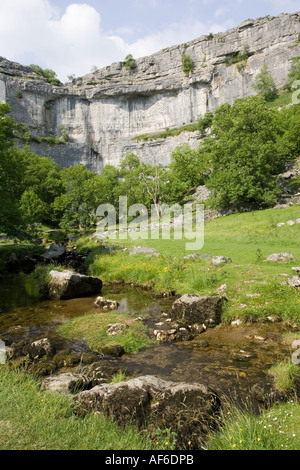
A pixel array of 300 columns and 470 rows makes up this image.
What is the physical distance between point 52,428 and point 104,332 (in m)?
6.69

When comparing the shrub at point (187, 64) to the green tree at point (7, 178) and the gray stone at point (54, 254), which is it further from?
the gray stone at point (54, 254)

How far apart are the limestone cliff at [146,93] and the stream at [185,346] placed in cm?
8752

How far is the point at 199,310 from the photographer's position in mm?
12336

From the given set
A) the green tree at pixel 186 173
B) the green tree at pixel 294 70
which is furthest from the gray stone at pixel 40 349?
the green tree at pixel 294 70

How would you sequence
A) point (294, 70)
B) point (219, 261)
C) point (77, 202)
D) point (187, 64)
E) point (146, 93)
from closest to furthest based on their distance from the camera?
1. point (219, 261)
2. point (77, 202)
3. point (294, 70)
4. point (187, 64)
5. point (146, 93)

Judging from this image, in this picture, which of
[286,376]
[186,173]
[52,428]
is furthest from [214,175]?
[52,428]

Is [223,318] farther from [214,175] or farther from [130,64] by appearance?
[130,64]

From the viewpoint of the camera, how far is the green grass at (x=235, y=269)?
12211 millimetres

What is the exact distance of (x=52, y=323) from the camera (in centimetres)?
1316

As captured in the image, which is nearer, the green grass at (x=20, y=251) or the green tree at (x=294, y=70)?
the green grass at (x=20, y=251)

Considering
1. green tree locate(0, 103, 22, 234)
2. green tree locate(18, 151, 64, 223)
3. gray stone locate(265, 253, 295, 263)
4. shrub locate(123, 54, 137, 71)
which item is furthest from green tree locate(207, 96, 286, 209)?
shrub locate(123, 54, 137, 71)

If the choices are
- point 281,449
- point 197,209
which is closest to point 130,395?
point 281,449

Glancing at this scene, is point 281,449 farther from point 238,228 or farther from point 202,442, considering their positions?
point 238,228

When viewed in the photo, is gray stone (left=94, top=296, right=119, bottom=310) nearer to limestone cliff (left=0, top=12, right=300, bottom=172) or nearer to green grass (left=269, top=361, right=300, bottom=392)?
green grass (left=269, top=361, right=300, bottom=392)
